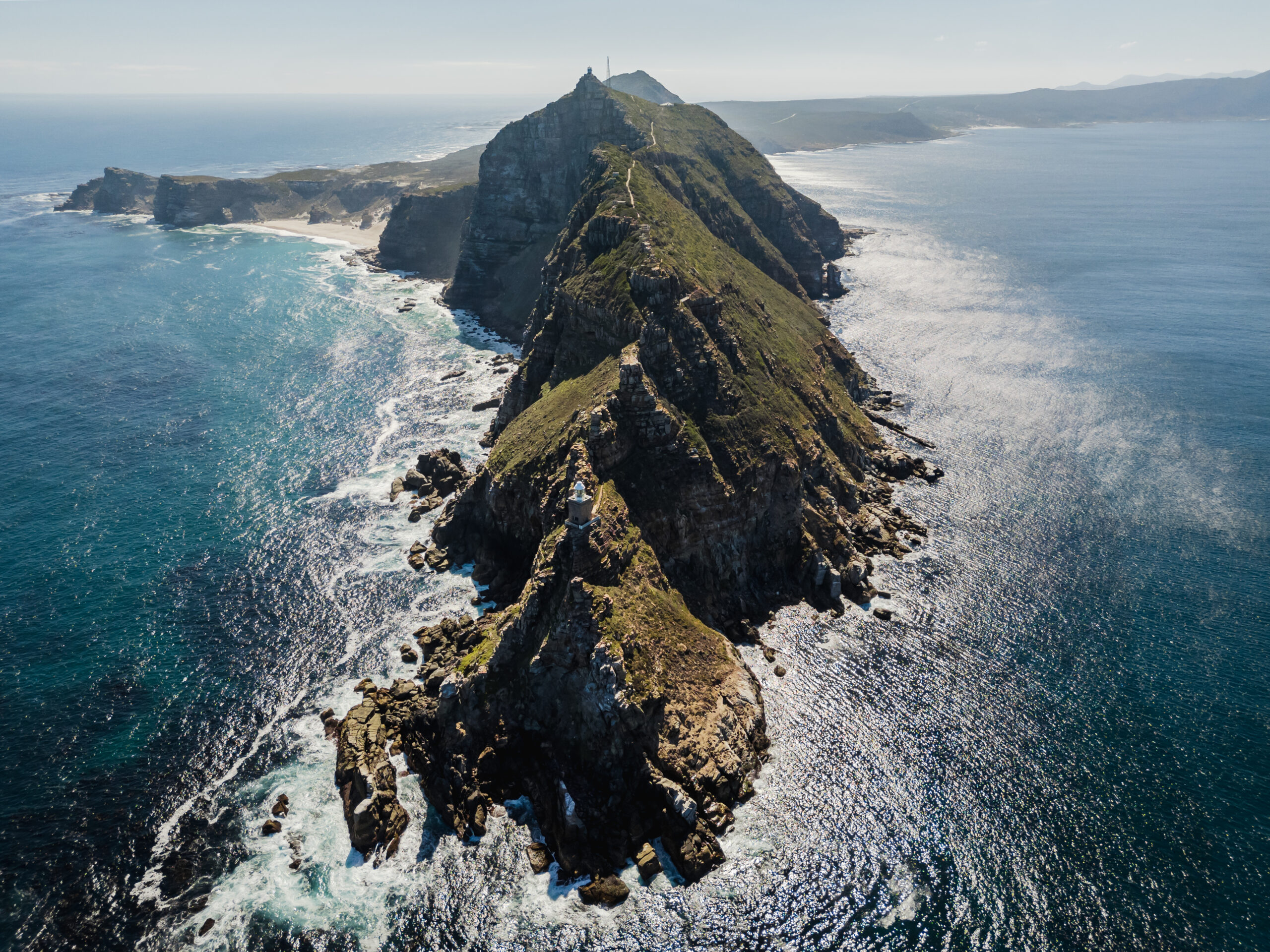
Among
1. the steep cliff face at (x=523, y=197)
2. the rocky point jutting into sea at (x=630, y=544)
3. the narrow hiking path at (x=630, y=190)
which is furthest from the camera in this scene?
the steep cliff face at (x=523, y=197)

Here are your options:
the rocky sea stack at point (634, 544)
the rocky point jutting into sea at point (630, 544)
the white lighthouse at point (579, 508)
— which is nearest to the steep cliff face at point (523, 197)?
the rocky point jutting into sea at point (630, 544)

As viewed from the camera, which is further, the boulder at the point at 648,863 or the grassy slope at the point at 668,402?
the grassy slope at the point at 668,402

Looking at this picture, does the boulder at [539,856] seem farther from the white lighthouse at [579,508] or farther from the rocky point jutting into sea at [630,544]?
the white lighthouse at [579,508]

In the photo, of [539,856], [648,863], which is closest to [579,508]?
[539,856]

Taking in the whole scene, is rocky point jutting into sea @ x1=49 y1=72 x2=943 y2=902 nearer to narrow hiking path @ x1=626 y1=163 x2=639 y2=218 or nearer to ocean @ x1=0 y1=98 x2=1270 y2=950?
narrow hiking path @ x1=626 y1=163 x2=639 y2=218

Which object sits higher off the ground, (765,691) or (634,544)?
(634,544)

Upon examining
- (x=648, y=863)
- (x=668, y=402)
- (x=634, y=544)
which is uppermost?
(x=668, y=402)

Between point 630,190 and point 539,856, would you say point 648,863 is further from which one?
point 630,190

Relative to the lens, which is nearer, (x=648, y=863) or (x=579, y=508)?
(x=648, y=863)
